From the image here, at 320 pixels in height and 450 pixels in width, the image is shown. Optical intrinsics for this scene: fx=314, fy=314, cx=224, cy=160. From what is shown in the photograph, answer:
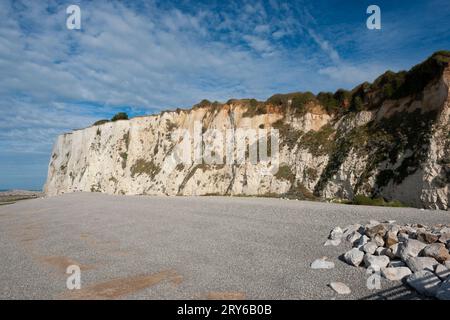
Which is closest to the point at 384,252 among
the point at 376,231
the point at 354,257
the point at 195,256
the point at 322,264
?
the point at 354,257

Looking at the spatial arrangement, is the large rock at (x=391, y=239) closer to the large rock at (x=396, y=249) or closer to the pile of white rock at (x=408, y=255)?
the pile of white rock at (x=408, y=255)

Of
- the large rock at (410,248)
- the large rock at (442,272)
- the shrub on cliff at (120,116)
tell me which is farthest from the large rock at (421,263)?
the shrub on cliff at (120,116)

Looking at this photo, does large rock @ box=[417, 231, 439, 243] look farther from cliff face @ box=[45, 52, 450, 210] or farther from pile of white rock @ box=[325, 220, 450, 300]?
cliff face @ box=[45, 52, 450, 210]

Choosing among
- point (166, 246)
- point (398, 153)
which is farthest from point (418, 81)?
point (166, 246)

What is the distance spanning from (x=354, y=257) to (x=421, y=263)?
63.0 inches

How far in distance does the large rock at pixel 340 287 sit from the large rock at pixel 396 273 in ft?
3.88

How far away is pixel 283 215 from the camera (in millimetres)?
15523

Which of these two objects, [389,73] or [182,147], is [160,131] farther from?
[389,73]

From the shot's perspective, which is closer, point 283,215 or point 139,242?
point 139,242

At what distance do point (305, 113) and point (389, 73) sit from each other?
29.5 ft

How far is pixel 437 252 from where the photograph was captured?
781cm

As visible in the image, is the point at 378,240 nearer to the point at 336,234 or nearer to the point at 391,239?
the point at 391,239

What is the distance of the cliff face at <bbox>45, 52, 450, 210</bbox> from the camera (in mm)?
21094

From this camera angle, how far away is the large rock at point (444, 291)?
6.27m
